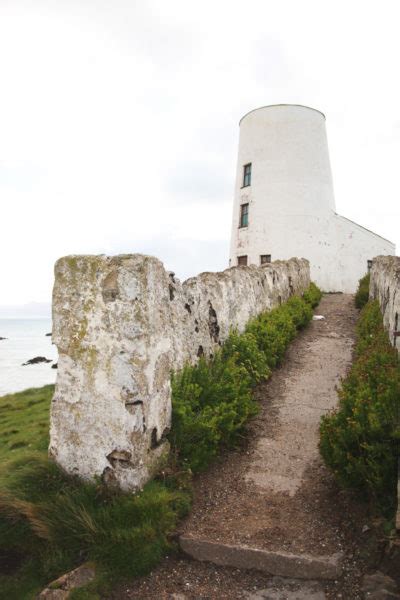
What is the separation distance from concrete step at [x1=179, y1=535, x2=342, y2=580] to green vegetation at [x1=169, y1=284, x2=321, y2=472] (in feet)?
3.61

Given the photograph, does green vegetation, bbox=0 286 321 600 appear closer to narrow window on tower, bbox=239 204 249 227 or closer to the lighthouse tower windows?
narrow window on tower, bbox=239 204 249 227

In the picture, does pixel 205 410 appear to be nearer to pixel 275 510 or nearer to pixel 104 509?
pixel 275 510

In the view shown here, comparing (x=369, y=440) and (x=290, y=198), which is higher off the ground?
(x=290, y=198)

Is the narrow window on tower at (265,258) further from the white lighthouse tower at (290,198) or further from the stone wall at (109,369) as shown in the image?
the stone wall at (109,369)

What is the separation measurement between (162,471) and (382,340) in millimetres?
5100

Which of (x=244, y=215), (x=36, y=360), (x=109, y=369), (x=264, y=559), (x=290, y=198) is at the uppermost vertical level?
(x=290, y=198)

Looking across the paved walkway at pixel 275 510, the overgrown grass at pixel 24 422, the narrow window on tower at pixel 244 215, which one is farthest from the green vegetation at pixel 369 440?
the narrow window on tower at pixel 244 215

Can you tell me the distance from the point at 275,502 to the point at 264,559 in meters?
0.93

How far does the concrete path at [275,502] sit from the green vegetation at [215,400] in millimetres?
302

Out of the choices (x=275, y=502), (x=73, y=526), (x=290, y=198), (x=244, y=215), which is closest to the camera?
(x=73, y=526)

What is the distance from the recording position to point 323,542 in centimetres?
440

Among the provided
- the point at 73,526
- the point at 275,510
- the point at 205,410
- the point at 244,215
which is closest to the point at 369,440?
the point at 275,510

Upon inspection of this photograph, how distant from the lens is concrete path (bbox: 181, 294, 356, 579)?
4289 millimetres

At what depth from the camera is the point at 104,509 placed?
4.60m
